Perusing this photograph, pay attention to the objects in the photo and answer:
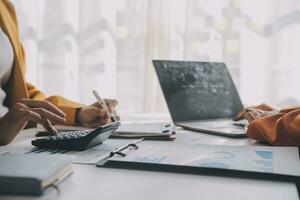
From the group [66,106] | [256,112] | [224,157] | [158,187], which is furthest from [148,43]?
[158,187]

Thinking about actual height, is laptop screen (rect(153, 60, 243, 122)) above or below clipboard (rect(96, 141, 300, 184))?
above

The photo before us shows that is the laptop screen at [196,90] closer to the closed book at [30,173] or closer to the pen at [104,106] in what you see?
the pen at [104,106]

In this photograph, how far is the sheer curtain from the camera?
1787 mm

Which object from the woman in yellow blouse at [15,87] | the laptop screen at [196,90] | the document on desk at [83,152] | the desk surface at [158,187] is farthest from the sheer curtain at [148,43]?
the desk surface at [158,187]

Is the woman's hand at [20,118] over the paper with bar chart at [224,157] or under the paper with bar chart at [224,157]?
over

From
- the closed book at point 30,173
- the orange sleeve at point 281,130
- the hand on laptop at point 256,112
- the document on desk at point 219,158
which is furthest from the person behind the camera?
the hand on laptop at point 256,112

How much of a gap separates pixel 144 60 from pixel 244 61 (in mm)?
490

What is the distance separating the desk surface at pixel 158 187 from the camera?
453 millimetres

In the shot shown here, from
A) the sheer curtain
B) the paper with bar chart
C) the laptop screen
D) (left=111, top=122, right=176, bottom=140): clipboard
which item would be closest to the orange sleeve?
the paper with bar chart

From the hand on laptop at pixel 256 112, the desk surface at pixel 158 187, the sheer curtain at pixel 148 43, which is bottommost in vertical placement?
the desk surface at pixel 158 187

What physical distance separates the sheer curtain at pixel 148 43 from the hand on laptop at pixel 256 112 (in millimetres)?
603

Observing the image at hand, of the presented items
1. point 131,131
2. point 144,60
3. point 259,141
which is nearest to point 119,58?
point 144,60

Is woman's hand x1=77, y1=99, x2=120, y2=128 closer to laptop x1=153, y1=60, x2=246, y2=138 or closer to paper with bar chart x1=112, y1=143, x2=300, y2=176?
laptop x1=153, y1=60, x2=246, y2=138

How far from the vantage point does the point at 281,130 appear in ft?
2.59
